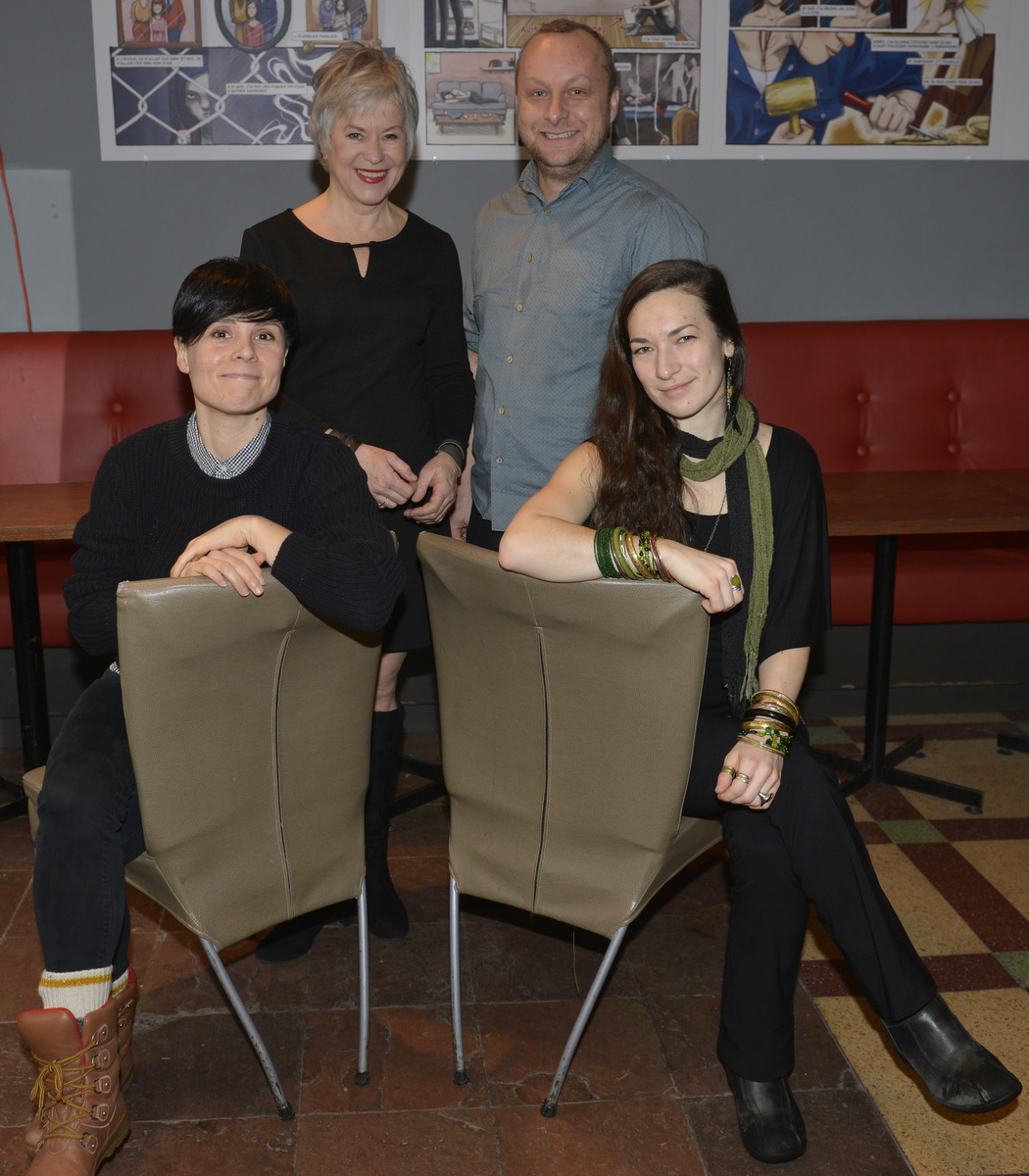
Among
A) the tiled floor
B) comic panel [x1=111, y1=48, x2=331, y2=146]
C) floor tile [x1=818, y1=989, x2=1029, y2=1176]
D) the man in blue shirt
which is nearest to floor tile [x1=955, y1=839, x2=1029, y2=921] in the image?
the tiled floor

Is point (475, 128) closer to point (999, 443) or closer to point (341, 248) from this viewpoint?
point (341, 248)

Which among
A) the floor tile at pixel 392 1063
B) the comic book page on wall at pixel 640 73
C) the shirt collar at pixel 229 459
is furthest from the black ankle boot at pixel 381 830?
the comic book page on wall at pixel 640 73

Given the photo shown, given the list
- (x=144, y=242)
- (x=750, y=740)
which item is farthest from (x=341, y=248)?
(x=144, y=242)

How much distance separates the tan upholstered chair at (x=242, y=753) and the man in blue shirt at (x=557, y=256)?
0.67 m

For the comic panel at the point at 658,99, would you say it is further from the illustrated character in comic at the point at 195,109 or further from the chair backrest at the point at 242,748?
the chair backrest at the point at 242,748

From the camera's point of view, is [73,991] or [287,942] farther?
[287,942]

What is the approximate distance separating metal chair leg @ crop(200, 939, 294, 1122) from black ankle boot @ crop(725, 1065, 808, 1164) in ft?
2.34

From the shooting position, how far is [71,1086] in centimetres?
159

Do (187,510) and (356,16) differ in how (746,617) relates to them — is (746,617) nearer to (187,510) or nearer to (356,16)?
(187,510)

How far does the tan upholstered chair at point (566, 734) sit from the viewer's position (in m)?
1.55

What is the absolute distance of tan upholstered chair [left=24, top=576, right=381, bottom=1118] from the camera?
4.97 feet

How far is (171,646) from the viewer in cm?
151

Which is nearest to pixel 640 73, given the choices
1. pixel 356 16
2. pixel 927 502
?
pixel 356 16

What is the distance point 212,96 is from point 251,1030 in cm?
262
